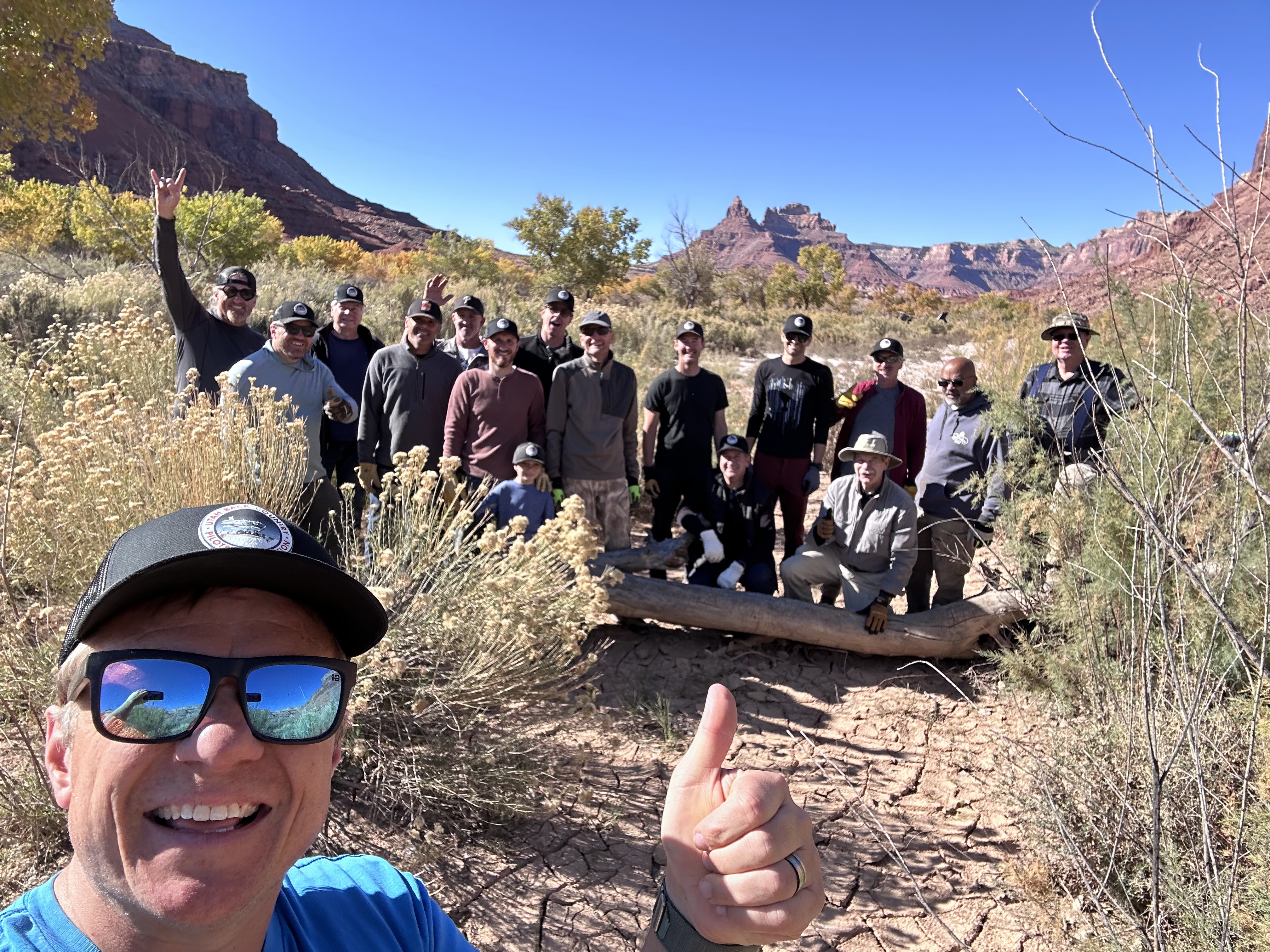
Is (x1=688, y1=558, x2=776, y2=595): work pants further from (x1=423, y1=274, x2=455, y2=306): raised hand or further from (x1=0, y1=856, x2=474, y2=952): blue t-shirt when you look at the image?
(x1=0, y1=856, x2=474, y2=952): blue t-shirt

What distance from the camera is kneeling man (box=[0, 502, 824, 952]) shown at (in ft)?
3.02

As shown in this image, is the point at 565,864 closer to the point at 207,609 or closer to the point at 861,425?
the point at 207,609

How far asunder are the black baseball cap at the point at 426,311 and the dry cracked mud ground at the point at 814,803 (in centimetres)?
234

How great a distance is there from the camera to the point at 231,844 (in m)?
0.95

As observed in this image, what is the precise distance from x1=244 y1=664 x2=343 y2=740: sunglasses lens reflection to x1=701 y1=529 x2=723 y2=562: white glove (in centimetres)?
438

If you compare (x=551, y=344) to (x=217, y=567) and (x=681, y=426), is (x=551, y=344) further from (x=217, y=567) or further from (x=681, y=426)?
(x=217, y=567)

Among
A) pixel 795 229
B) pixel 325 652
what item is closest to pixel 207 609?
pixel 325 652

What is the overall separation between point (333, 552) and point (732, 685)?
7.77ft

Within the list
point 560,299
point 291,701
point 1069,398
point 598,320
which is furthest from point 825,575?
point 291,701

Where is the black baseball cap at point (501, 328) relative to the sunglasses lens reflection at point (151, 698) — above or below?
above

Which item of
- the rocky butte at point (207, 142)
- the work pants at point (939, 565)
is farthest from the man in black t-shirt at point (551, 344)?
the rocky butte at point (207, 142)

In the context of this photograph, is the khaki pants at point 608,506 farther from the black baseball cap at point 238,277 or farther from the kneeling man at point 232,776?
the kneeling man at point 232,776

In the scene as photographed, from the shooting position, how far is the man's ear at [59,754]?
0.99m

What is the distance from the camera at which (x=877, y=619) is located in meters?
4.95
